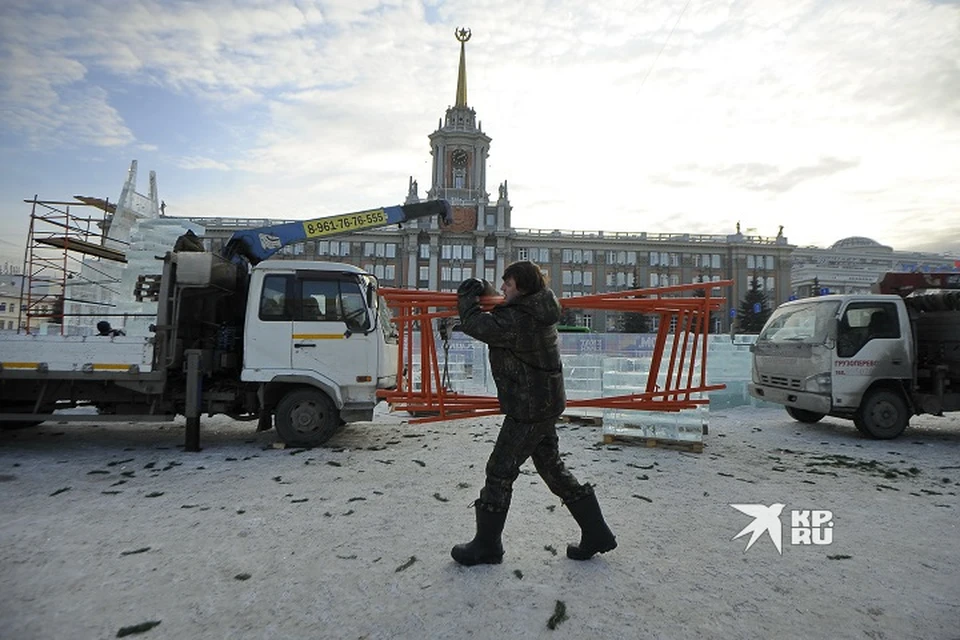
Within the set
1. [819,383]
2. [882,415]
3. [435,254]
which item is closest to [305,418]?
[819,383]

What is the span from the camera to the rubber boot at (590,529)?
11.8 feet

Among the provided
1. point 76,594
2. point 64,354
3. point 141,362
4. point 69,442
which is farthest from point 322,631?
point 69,442

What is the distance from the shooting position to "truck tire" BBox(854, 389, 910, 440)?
29.0 ft

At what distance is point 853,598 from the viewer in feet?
10.7

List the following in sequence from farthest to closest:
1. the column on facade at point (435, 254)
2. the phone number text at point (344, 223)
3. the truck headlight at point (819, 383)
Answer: the column on facade at point (435, 254) → the phone number text at point (344, 223) → the truck headlight at point (819, 383)

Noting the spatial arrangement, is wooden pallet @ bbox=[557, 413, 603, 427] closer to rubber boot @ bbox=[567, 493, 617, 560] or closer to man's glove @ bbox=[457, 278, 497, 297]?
rubber boot @ bbox=[567, 493, 617, 560]

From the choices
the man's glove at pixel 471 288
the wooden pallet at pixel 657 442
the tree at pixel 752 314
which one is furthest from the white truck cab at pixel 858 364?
the tree at pixel 752 314

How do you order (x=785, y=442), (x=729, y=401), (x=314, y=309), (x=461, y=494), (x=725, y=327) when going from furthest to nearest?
1. (x=725, y=327)
2. (x=729, y=401)
3. (x=785, y=442)
4. (x=314, y=309)
5. (x=461, y=494)

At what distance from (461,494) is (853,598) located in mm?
3404

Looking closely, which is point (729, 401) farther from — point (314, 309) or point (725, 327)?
point (725, 327)

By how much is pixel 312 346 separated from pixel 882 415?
9692 mm

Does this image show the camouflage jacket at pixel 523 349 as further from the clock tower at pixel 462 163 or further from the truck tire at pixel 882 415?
the clock tower at pixel 462 163

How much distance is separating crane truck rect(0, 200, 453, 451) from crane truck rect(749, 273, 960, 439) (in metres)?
7.30

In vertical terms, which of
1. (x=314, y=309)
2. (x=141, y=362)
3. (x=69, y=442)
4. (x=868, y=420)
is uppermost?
(x=314, y=309)
